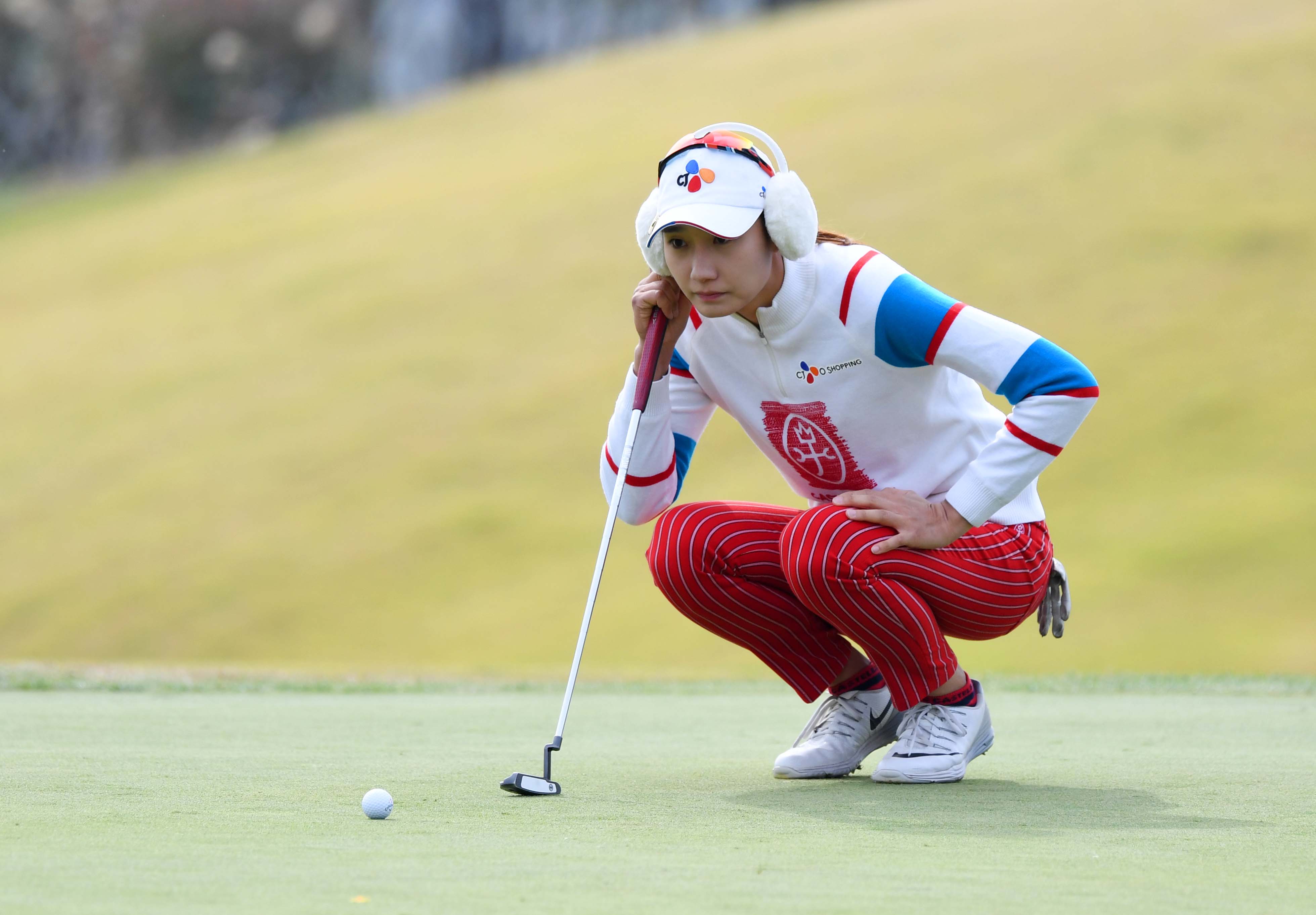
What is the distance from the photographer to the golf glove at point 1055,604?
2588mm

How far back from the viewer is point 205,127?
28.4 m

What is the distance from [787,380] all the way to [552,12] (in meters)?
26.5

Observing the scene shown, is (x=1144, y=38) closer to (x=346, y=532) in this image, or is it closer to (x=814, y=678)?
(x=346, y=532)

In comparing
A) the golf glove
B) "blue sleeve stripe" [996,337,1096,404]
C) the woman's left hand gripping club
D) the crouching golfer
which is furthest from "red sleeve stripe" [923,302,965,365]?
the golf glove

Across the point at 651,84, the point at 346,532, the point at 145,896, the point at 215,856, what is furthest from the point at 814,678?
the point at 651,84

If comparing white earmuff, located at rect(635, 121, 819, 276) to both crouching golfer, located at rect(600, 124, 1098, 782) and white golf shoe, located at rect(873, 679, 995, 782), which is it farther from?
white golf shoe, located at rect(873, 679, 995, 782)

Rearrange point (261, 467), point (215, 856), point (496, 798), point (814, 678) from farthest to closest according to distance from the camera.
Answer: point (261, 467), point (814, 678), point (496, 798), point (215, 856)

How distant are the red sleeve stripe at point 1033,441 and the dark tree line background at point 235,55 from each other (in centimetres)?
2630

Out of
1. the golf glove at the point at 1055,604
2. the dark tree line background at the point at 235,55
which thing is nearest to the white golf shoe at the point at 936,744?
the golf glove at the point at 1055,604

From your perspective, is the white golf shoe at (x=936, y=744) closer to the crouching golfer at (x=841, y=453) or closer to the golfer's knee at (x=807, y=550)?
the crouching golfer at (x=841, y=453)

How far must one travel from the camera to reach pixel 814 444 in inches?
97.5

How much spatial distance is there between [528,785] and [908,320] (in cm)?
85

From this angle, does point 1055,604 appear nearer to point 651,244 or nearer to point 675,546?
point 675,546

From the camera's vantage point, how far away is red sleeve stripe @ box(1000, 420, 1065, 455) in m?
2.27
